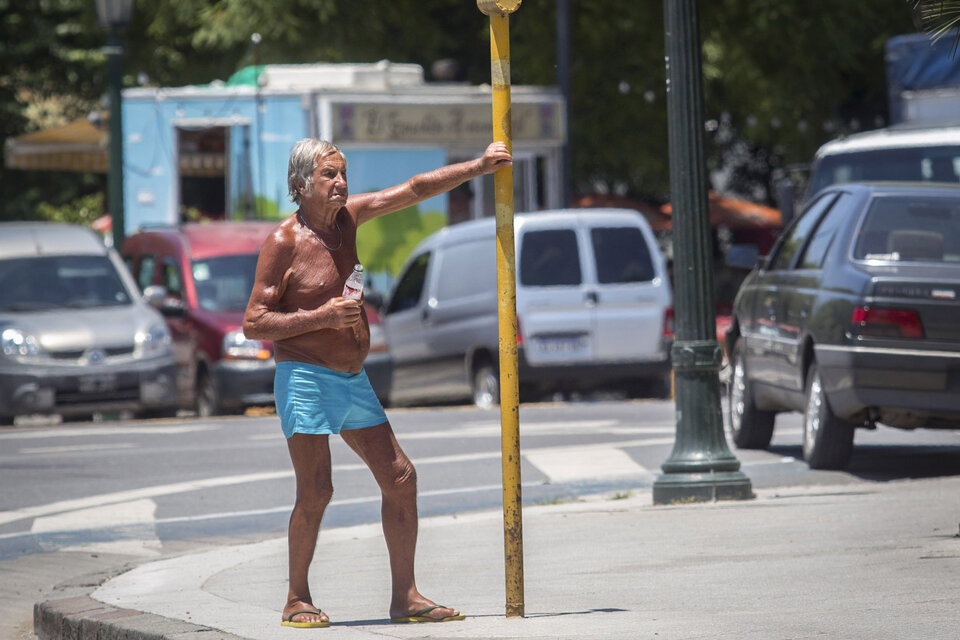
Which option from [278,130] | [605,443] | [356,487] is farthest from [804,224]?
[278,130]

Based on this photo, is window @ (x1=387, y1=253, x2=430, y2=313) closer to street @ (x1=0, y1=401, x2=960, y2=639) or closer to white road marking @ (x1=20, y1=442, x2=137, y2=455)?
street @ (x1=0, y1=401, x2=960, y2=639)

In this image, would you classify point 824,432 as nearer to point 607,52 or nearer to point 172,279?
point 172,279

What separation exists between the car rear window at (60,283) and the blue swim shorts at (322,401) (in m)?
11.4

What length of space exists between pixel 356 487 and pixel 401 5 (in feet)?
68.0

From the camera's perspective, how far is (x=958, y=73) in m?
18.6

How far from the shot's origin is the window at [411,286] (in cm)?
1964

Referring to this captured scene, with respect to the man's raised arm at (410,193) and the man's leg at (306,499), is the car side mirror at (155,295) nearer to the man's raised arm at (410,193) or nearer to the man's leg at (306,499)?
the man's raised arm at (410,193)

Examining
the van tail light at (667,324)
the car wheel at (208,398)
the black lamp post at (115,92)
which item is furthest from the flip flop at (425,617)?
the black lamp post at (115,92)

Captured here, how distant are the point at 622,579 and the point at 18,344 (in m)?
10.3

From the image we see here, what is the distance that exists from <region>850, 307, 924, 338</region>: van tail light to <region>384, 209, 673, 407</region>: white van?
24.3 ft

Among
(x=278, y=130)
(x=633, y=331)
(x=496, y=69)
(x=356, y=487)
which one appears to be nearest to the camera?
(x=496, y=69)

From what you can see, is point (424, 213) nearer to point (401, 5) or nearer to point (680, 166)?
point (401, 5)

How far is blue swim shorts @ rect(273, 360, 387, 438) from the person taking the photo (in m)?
6.32

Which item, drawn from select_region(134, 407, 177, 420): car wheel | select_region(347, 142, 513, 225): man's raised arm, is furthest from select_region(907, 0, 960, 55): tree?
select_region(134, 407, 177, 420): car wheel
